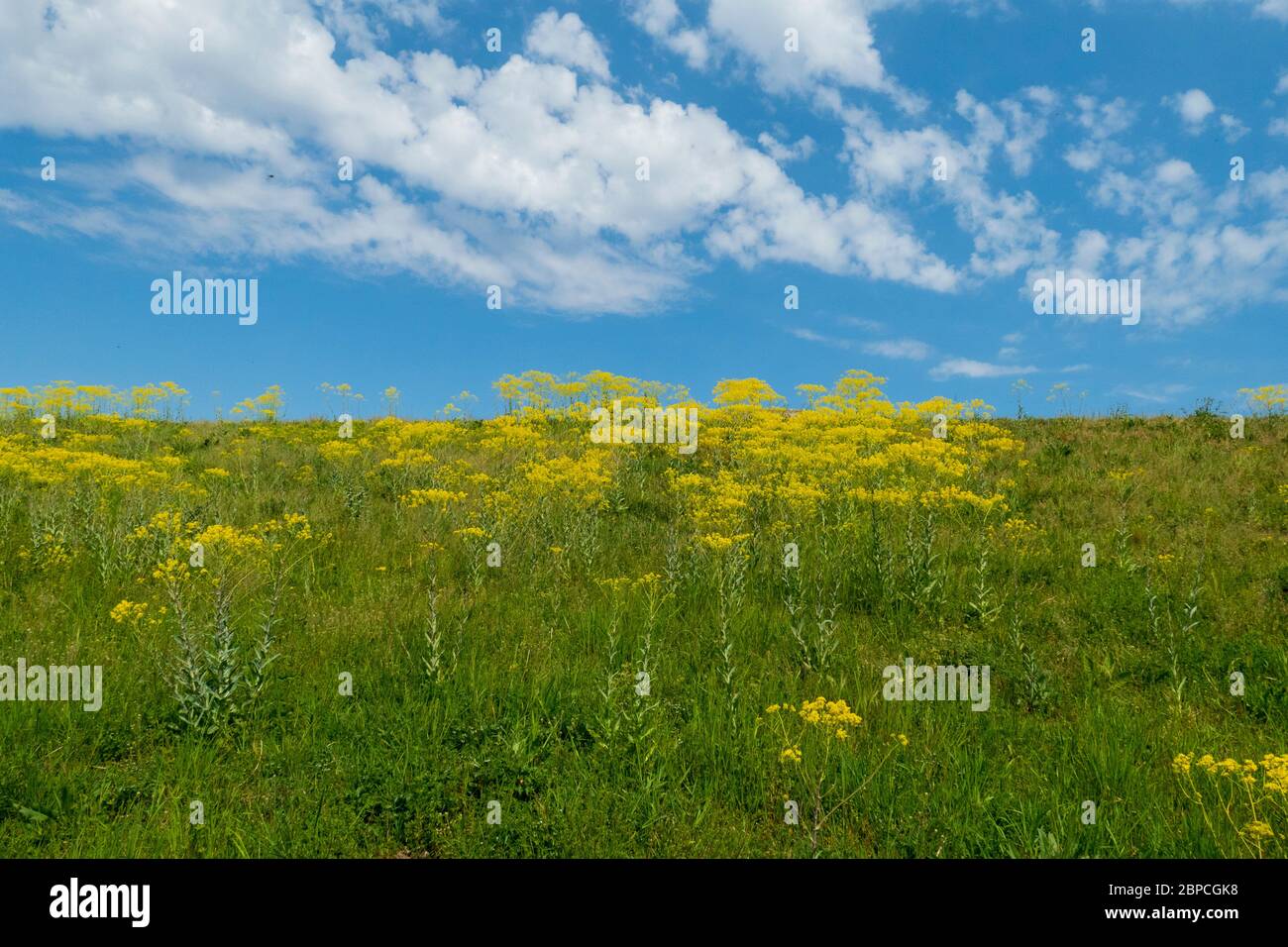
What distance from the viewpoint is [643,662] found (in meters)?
5.70

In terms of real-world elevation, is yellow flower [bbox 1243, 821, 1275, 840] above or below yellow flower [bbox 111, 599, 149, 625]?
below

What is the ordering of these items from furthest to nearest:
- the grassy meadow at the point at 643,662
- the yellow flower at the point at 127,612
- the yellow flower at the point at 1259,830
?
the yellow flower at the point at 127,612 < the grassy meadow at the point at 643,662 < the yellow flower at the point at 1259,830

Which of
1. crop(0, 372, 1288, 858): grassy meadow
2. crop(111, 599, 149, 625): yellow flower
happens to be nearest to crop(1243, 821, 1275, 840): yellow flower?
crop(0, 372, 1288, 858): grassy meadow

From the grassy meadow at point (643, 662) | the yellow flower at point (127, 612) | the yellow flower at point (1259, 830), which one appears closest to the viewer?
the yellow flower at point (1259, 830)

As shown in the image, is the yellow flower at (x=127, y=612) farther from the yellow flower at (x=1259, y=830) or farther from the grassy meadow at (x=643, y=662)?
the yellow flower at (x=1259, y=830)

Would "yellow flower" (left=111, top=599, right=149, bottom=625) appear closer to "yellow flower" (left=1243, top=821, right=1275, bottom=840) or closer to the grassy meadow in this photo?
the grassy meadow

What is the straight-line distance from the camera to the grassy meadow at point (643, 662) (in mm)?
4203

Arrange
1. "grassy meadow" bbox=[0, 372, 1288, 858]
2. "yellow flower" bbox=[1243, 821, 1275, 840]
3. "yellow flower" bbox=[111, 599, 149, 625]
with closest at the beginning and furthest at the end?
1. "yellow flower" bbox=[1243, 821, 1275, 840]
2. "grassy meadow" bbox=[0, 372, 1288, 858]
3. "yellow flower" bbox=[111, 599, 149, 625]

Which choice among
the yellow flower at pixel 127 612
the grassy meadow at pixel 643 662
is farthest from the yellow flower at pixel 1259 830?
the yellow flower at pixel 127 612

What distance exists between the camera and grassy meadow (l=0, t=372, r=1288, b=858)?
13.8 feet

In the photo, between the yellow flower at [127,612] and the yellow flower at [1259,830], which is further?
the yellow flower at [127,612]

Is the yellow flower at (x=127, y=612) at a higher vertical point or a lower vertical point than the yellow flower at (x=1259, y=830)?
higher
